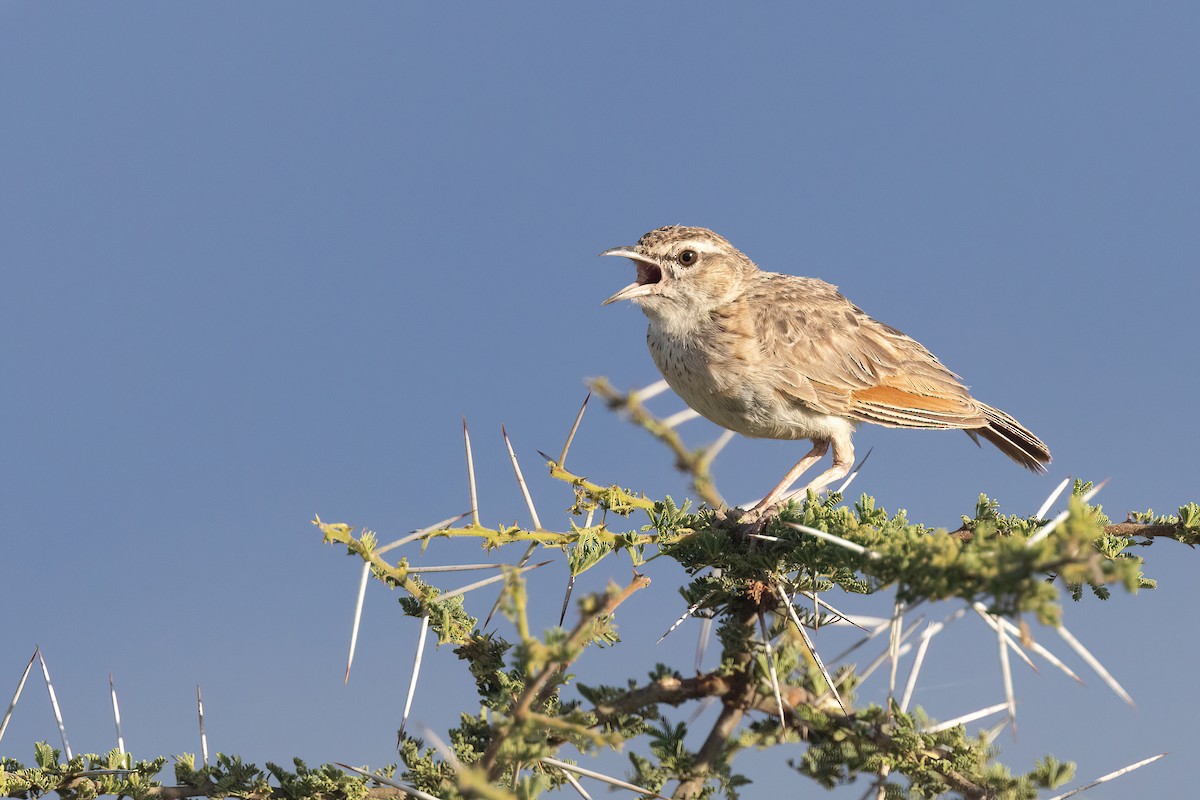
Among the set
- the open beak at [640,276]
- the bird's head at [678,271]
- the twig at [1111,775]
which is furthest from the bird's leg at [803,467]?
A: the twig at [1111,775]

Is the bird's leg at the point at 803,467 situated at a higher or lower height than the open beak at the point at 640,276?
lower

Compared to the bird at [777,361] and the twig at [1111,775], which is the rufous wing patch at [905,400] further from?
the twig at [1111,775]

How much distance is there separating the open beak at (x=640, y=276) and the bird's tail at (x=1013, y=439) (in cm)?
281

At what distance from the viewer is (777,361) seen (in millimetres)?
7285

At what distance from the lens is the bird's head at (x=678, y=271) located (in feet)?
24.6

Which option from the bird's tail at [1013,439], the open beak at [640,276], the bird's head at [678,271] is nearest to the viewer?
the open beak at [640,276]

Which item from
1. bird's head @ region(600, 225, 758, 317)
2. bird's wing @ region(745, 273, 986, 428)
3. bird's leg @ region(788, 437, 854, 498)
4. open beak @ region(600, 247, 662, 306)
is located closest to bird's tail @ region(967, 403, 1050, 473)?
bird's wing @ region(745, 273, 986, 428)

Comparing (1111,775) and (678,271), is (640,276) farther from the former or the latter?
Answer: (1111,775)

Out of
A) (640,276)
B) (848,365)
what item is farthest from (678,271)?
(848,365)

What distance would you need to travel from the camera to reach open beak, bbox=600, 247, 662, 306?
7301 mm

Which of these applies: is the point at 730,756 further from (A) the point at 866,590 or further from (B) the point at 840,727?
(A) the point at 866,590

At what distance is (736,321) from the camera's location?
7418 millimetres

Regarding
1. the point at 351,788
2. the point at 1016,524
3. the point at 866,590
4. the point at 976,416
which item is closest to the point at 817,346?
the point at 976,416

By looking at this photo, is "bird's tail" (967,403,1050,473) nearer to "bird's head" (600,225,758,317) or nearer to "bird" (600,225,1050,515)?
"bird" (600,225,1050,515)
